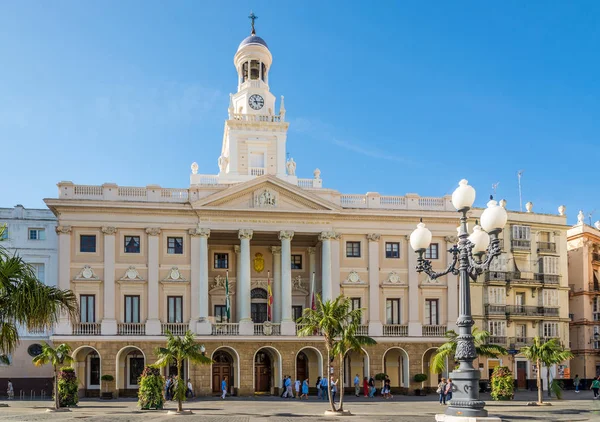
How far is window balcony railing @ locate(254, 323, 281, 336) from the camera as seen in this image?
187 ft

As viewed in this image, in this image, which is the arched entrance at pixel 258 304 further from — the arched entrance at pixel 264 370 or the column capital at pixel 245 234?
the column capital at pixel 245 234

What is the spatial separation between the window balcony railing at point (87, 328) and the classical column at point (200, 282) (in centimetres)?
659

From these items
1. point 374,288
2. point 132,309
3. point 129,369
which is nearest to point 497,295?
point 374,288

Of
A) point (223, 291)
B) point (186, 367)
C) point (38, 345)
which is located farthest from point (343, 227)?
point (38, 345)

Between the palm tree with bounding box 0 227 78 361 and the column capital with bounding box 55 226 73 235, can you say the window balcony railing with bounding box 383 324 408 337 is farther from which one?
the palm tree with bounding box 0 227 78 361

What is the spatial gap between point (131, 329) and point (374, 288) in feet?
59.3

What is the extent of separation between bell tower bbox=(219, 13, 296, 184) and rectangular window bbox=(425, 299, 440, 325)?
1437 cm

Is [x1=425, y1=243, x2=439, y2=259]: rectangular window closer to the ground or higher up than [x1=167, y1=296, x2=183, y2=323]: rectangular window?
higher up

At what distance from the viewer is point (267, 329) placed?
187 ft

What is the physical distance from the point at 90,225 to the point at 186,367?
12.2 meters

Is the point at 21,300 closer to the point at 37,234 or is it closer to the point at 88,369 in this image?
the point at 88,369

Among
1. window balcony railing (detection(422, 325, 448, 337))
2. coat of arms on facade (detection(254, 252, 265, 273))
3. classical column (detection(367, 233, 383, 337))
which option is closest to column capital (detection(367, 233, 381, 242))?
classical column (detection(367, 233, 383, 337))

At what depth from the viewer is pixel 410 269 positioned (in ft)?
198

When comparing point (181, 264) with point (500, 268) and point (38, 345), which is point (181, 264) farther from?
point (500, 268)
